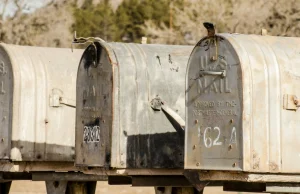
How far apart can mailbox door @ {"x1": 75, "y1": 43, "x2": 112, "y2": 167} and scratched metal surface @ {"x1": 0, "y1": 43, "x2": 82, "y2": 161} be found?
160cm

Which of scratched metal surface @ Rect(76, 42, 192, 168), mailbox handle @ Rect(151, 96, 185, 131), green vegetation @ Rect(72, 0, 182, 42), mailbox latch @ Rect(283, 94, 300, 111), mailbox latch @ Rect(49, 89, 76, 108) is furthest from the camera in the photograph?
green vegetation @ Rect(72, 0, 182, 42)

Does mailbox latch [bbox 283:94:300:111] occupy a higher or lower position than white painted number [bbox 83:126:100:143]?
higher

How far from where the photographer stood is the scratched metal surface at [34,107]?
13219 mm

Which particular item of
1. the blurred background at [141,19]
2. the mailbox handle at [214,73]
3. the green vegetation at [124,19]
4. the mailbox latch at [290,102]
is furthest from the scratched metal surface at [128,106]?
the green vegetation at [124,19]

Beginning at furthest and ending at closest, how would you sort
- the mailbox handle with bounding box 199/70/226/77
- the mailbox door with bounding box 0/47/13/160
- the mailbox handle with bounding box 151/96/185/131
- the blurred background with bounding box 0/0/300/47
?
the blurred background with bounding box 0/0/300/47
the mailbox door with bounding box 0/47/13/160
the mailbox handle with bounding box 151/96/185/131
the mailbox handle with bounding box 199/70/226/77

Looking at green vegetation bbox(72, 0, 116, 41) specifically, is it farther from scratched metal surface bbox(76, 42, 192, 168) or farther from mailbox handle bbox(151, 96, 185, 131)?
mailbox handle bbox(151, 96, 185, 131)

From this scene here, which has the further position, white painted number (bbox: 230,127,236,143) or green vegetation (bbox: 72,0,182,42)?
green vegetation (bbox: 72,0,182,42)

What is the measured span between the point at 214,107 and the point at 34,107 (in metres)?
4.11

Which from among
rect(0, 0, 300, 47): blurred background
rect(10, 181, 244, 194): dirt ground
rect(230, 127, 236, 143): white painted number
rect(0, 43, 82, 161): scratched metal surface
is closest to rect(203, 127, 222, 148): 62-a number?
rect(230, 127, 236, 143): white painted number

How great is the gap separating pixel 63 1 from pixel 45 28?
2.11m

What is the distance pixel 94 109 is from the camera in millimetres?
11359

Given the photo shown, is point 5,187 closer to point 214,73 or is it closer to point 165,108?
point 165,108

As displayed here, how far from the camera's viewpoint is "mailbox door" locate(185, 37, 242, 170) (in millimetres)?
9469

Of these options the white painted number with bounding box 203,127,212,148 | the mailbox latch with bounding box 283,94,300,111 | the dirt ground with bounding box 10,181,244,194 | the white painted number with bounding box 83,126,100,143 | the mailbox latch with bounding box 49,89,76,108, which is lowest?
the dirt ground with bounding box 10,181,244,194
